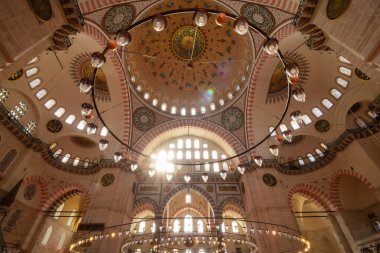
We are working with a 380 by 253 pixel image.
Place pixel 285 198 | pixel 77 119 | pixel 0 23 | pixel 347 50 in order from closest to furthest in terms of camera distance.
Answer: pixel 0 23 < pixel 347 50 < pixel 285 198 < pixel 77 119

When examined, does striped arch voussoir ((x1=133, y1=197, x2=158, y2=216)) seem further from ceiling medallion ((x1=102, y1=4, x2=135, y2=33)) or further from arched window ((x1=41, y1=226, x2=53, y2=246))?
ceiling medallion ((x1=102, y1=4, x2=135, y2=33))

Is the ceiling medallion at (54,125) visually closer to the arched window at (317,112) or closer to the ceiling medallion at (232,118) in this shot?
the ceiling medallion at (232,118)

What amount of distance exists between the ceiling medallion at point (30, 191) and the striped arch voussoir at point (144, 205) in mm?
6188

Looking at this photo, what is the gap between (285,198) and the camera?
39.8 feet

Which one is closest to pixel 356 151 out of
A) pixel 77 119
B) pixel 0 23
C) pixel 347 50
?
pixel 347 50

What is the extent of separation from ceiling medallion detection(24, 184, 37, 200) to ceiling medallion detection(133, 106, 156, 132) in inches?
287

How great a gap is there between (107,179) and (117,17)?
9.45 metres

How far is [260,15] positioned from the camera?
10.4 metres

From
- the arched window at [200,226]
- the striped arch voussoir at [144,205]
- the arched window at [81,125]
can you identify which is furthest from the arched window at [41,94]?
the arched window at [200,226]

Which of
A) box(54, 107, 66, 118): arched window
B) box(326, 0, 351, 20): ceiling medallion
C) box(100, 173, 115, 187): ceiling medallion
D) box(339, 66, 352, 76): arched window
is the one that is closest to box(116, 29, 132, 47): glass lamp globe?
box(326, 0, 351, 20): ceiling medallion

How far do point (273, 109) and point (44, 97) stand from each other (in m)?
15.3

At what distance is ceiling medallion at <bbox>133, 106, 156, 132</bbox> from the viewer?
14988mm

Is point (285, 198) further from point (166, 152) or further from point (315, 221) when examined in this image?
point (166, 152)

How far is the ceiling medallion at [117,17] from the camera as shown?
10.5 m
